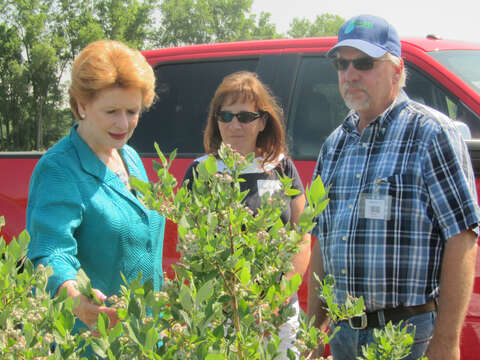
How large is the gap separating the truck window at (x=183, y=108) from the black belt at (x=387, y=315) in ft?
5.90

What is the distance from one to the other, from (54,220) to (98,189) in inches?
8.7

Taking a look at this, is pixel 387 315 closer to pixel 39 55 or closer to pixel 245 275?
pixel 245 275

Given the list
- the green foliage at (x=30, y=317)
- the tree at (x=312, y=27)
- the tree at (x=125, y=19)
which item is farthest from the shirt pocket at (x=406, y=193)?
the tree at (x=312, y=27)

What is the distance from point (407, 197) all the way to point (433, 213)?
11 cm

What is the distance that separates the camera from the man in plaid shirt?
1.85m

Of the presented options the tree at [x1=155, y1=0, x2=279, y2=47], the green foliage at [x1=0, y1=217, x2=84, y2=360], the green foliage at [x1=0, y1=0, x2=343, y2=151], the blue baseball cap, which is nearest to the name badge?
the blue baseball cap

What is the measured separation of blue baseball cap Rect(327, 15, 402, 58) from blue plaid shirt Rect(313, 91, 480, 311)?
0.73 ft

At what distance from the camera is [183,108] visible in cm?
369

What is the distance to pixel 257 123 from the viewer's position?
2742mm

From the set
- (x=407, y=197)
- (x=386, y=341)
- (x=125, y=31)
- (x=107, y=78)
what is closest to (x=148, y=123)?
(x=107, y=78)

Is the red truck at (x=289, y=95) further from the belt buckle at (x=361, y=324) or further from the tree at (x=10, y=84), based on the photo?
A: the tree at (x=10, y=84)

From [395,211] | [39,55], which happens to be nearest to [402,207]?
[395,211]

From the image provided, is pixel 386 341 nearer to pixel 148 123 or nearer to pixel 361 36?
pixel 361 36

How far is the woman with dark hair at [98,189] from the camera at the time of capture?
1.74 meters
